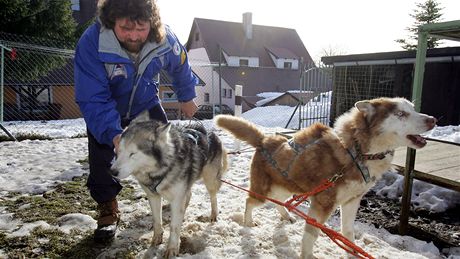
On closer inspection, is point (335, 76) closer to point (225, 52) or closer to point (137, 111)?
point (137, 111)

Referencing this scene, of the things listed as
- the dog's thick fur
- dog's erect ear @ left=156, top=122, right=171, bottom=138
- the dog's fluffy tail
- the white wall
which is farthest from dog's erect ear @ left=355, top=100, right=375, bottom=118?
the white wall

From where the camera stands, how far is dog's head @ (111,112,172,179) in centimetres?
218

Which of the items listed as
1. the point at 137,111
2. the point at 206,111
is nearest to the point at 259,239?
the point at 137,111

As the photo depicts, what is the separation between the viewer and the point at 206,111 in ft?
58.5

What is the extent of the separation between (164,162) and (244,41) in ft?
97.7

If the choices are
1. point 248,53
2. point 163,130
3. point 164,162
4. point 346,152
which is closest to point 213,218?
point 164,162

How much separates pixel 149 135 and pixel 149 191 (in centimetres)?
55

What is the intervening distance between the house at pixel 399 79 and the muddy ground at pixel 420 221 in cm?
788

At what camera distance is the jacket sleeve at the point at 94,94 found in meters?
2.31

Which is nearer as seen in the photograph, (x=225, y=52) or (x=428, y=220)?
(x=428, y=220)

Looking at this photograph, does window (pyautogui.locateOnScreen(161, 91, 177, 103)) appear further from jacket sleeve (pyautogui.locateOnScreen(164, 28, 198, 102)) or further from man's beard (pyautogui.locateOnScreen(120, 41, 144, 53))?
man's beard (pyautogui.locateOnScreen(120, 41, 144, 53))

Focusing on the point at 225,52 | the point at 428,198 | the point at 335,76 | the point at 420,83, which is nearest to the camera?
the point at 420,83

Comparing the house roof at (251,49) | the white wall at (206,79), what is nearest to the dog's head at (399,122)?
the white wall at (206,79)

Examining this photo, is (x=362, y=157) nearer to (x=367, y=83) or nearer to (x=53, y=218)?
(x=53, y=218)
